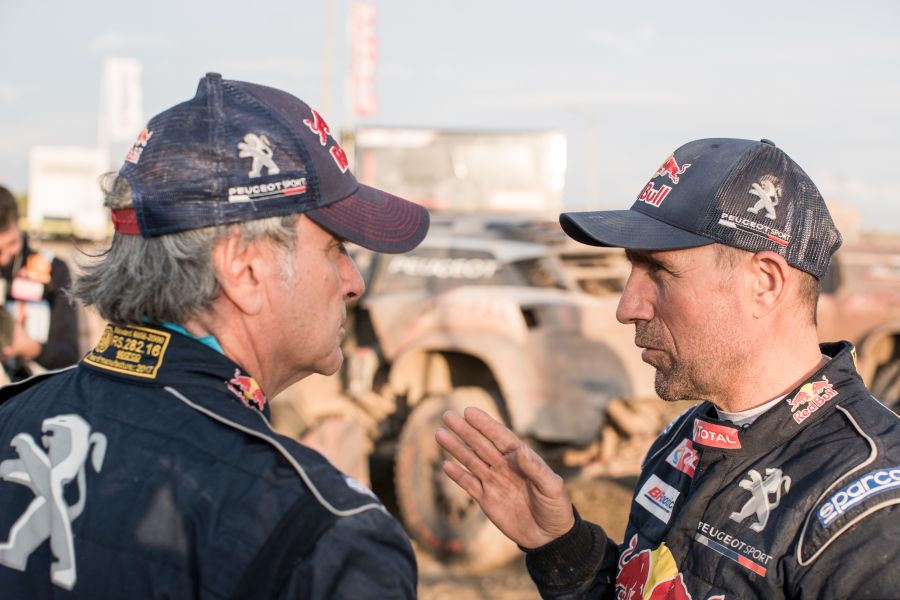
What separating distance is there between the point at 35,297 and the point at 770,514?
4.21m

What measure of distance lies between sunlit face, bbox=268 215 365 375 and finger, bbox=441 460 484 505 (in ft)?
1.91

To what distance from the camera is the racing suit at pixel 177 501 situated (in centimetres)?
131

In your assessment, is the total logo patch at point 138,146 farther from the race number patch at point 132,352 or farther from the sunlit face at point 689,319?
the sunlit face at point 689,319

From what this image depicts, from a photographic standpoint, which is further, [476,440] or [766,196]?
[476,440]

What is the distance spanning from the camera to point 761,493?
1.90 metres

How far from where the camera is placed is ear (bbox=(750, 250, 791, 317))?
204 cm

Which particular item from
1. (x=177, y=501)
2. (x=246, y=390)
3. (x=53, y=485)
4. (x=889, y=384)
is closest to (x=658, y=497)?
(x=246, y=390)

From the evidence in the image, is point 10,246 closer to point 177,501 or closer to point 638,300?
point 638,300

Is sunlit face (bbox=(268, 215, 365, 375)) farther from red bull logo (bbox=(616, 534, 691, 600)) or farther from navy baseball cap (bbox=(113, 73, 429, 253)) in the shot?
red bull logo (bbox=(616, 534, 691, 600))

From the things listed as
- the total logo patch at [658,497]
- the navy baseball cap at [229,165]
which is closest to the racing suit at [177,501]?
the navy baseball cap at [229,165]

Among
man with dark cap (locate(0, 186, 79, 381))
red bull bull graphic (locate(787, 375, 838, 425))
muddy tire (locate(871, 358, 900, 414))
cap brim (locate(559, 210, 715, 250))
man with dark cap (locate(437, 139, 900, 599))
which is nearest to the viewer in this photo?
man with dark cap (locate(437, 139, 900, 599))

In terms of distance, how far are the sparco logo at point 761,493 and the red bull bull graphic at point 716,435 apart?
3.0 inches

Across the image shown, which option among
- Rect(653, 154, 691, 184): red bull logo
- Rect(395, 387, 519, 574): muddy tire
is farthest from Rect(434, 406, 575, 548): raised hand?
Rect(395, 387, 519, 574): muddy tire

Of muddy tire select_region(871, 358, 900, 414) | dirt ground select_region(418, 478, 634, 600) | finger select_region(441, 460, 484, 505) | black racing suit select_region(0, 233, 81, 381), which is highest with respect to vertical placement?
finger select_region(441, 460, 484, 505)
